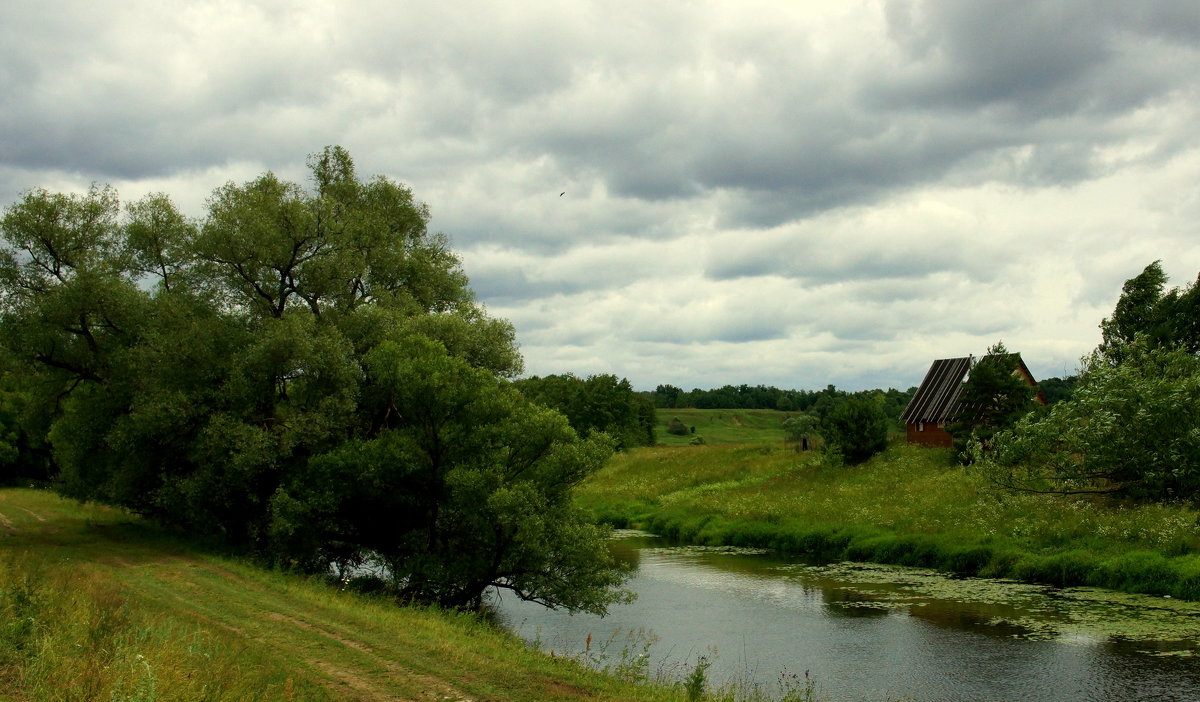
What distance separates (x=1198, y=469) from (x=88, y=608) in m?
17.8

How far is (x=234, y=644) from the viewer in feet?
46.6

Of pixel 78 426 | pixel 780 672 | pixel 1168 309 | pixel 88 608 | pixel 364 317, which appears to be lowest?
pixel 780 672

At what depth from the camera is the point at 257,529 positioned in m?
27.2

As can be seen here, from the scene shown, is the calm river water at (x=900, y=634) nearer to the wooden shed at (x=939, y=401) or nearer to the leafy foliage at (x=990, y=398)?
the leafy foliage at (x=990, y=398)

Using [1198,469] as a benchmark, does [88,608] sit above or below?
below

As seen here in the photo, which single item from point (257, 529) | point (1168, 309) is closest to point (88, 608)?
point (257, 529)

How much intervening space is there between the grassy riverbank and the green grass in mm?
73156

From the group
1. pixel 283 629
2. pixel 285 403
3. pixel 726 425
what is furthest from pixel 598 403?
pixel 283 629

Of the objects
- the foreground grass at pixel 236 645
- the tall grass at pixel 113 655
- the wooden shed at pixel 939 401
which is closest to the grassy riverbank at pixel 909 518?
the wooden shed at pixel 939 401

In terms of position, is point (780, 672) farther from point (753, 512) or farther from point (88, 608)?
point (753, 512)

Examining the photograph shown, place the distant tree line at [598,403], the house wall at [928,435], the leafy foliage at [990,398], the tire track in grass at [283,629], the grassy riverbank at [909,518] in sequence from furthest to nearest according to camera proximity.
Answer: the distant tree line at [598,403]
the house wall at [928,435]
the leafy foliage at [990,398]
the grassy riverbank at [909,518]
the tire track in grass at [283,629]

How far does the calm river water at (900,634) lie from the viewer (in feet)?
62.1

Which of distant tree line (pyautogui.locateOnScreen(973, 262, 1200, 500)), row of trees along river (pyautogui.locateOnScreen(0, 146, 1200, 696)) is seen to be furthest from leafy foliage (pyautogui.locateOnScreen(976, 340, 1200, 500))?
row of trees along river (pyautogui.locateOnScreen(0, 146, 1200, 696))

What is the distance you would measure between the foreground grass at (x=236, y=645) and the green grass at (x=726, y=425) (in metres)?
113
